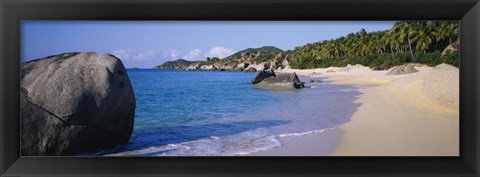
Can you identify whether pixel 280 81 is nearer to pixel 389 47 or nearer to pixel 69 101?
pixel 389 47

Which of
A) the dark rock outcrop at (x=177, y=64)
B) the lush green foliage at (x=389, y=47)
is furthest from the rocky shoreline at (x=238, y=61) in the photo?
the lush green foliage at (x=389, y=47)

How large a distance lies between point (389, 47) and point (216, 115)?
113 inches

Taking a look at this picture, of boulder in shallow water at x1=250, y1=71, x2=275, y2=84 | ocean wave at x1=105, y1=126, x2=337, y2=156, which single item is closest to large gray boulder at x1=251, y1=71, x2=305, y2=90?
boulder in shallow water at x1=250, y1=71, x2=275, y2=84

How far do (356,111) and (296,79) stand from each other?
337cm

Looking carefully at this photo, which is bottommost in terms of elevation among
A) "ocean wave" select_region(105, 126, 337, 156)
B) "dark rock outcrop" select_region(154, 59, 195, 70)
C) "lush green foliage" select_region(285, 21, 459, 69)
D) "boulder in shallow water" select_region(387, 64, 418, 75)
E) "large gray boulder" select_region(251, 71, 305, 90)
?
"ocean wave" select_region(105, 126, 337, 156)

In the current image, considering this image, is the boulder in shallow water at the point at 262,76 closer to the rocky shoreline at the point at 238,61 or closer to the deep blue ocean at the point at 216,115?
the deep blue ocean at the point at 216,115

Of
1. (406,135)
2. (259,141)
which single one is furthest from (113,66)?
(406,135)

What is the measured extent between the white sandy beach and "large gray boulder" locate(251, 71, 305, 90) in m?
2.99

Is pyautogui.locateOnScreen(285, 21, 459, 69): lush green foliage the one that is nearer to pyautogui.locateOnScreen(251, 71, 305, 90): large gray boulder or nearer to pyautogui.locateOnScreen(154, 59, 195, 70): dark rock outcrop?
pyautogui.locateOnScreen(251, 71, 305, 90): large gray boulder

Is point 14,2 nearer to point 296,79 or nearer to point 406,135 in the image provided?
point 406,135

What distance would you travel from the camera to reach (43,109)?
2641 mm

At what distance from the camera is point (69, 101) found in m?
2.65

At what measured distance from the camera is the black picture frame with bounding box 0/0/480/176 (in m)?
2.41

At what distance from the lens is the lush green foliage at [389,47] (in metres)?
3.49
